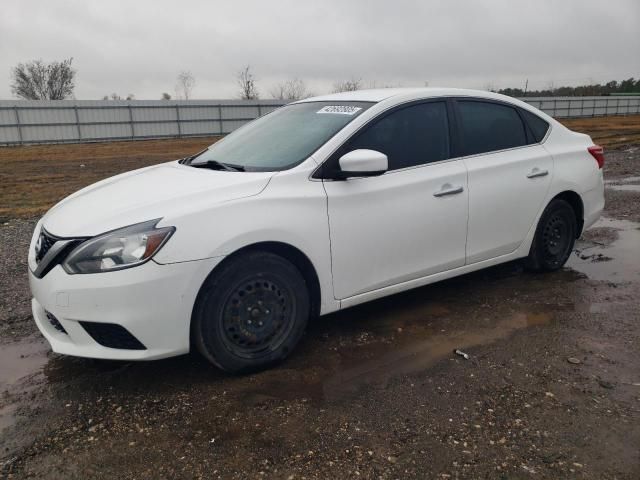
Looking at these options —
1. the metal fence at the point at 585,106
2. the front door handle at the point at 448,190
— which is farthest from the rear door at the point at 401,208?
the metal fence at the point at 585,106

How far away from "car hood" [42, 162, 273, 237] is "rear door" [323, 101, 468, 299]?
587 mm

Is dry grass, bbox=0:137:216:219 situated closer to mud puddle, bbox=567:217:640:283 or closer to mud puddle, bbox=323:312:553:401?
mud puddle, bbox=323:312:553:401

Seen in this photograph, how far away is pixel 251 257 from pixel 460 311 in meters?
1.94

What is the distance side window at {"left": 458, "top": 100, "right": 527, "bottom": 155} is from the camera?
4293 millimetres

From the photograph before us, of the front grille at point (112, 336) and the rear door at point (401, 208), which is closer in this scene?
the front grille at point (112, 336)

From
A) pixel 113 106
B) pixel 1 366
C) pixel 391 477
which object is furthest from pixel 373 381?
pixel 113 106

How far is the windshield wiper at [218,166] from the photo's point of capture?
3690 mm

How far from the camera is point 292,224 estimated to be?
10.6ft

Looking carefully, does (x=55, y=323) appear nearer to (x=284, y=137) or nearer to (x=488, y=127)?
(x=284, y=137)

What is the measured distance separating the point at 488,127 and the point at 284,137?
1.71 meters

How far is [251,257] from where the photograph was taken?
3141 millimetres

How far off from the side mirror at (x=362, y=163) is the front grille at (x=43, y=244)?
1.72 metres

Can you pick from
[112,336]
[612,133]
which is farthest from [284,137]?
[612,133]

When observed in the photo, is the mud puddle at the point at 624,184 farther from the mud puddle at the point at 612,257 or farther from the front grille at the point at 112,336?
the front grille at the point at 112,336
